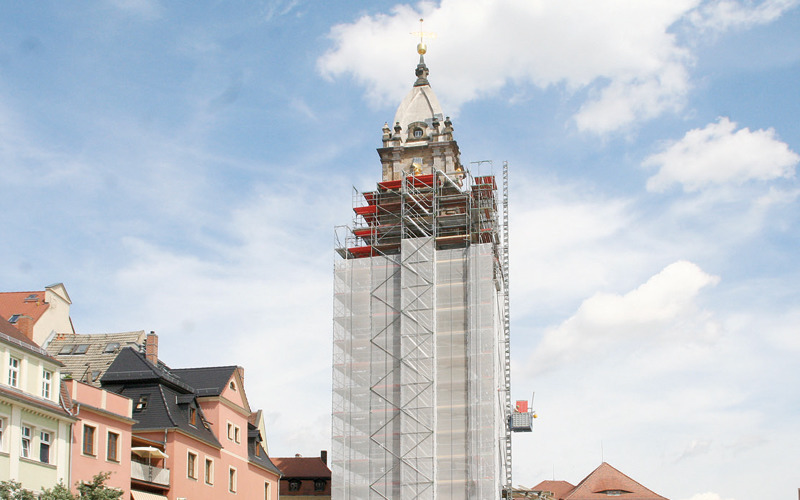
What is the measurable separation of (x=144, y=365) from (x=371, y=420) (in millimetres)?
19888

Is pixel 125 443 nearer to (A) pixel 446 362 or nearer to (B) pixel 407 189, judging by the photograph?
(A) pixel 446 362

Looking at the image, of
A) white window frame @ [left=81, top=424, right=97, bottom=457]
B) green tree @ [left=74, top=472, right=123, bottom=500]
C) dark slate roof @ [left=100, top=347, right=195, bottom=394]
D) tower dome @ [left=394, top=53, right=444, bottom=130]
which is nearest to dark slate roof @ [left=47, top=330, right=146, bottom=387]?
dark slate roof @ [left=100, top=347, right=195, bottom=394]

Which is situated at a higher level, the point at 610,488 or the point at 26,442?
the point at 26,442

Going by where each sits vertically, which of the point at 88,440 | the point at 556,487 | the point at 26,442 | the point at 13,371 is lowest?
the point at 26,442

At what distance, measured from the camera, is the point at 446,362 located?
222ft

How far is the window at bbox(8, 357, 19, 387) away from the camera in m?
37.8

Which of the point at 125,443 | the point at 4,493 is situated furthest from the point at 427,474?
the point at 4,493

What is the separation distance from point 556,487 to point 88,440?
8272cm

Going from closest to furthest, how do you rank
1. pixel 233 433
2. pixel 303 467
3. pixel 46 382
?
pixel 46 382 → pixel 233 433 → pixel 303 467

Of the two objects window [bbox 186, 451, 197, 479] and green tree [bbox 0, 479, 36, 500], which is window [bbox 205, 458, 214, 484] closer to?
window [bbox 186, 451, 197, 479]

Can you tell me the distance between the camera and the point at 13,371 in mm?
38188

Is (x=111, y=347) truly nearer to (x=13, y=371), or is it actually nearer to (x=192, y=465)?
(x=192, y=465)

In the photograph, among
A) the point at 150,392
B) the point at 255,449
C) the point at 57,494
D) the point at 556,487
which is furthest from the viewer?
the point at 556,487

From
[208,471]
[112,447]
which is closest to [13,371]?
[112,447]
